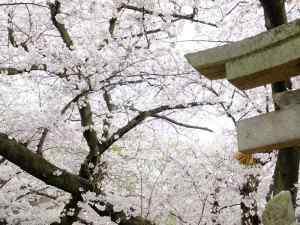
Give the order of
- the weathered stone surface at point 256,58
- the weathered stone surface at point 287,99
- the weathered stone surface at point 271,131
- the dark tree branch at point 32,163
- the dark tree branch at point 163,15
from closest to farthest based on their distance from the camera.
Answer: the weathered stone surface at point 256,58, the weathered stone surface at point 271,131, the weathered stone surface at point 287,99, the dark tree branch at point 32,163, the dark tree branch at point 163,15

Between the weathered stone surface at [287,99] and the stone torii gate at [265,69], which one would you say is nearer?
the stone torii gate at [265,69]

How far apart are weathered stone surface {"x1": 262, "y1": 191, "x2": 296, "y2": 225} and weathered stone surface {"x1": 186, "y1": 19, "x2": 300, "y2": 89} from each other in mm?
909

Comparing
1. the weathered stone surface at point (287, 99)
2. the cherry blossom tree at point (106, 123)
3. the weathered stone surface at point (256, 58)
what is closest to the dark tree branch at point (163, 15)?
the cherry blossom tree at point (106, 123)

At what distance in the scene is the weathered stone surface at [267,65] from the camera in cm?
309

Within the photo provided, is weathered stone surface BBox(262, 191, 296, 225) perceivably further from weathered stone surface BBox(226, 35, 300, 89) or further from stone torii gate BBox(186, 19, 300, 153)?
weathered stone surface BBox(226, 35, 300, 89)

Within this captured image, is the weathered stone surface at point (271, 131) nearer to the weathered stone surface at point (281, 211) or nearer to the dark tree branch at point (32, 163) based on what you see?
the weathered stone surface at point (281, 211)

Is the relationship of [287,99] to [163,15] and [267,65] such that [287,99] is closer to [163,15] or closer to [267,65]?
[267,65]

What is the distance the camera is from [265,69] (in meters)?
3.21

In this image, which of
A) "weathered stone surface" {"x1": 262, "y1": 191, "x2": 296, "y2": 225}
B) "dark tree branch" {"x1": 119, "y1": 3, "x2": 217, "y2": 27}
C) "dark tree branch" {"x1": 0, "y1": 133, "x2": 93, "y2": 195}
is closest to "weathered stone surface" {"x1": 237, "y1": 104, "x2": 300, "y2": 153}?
"weathered stone surface" {"x1": 262, "y1": 191, "x2": 296, "y2": 225}

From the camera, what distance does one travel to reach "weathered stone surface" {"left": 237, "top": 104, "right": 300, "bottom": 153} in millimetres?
3221

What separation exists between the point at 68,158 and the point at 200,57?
7.79 m

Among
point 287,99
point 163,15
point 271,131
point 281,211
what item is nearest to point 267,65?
point 287,99

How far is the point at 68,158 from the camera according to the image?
1069 centimetres

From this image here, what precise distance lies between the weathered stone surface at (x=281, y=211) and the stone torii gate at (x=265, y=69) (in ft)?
1.31
